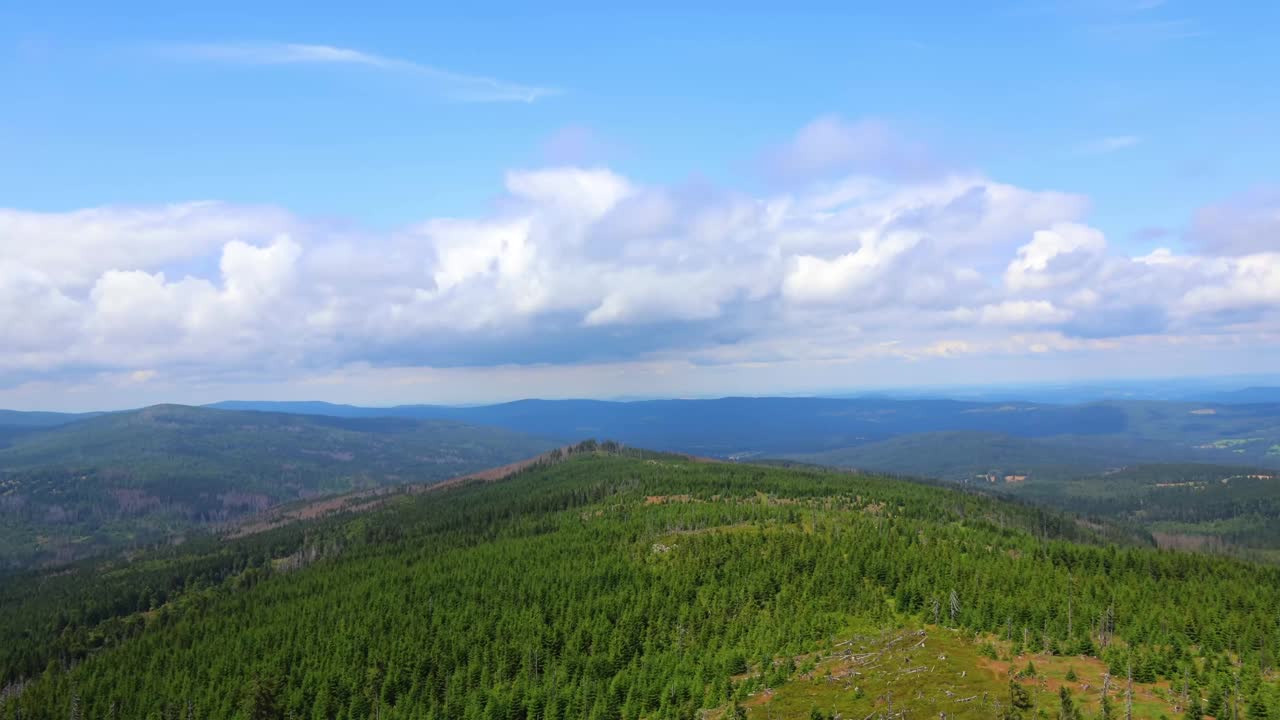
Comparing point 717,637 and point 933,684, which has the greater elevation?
point 933,684

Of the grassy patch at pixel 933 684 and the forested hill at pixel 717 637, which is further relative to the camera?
the forested hill at pixel 717 637

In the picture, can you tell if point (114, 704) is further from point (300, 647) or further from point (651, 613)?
point (651, 613)

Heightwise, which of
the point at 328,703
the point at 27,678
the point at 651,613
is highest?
the point at 651,613

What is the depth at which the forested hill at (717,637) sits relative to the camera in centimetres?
8569

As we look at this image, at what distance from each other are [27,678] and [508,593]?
408 feet

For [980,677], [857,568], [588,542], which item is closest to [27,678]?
[588,542]

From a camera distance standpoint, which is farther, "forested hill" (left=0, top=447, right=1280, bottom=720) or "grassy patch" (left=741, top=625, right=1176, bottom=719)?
"forested hill" (left=0, top=447, right=1280, bottom=720)

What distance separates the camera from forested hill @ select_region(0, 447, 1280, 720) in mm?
85688

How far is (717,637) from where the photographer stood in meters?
119

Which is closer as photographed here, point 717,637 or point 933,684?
point 933,684

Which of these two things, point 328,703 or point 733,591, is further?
point 733,591

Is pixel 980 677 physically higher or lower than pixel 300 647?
higher

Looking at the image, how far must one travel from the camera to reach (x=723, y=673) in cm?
9831

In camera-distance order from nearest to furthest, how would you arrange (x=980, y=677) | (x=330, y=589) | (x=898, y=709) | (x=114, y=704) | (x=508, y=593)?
(x=898, y=709) < (x=980, y=677) < (x=114, y=704) < (x=508, y=593) < (x=330, y=589)
